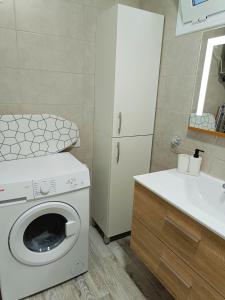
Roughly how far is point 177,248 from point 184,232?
127 millimetres

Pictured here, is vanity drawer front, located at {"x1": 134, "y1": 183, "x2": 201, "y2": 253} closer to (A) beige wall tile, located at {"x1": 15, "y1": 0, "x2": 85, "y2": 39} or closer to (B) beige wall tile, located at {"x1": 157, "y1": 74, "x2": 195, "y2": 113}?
(B) beige wall tile, located at {"x1": 157, "y1": 74, "x2": 195, "y2": 113}

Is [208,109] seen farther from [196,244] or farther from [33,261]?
[33,261]

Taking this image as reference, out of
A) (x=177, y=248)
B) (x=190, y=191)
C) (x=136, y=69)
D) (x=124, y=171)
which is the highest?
(x=136, y=69)

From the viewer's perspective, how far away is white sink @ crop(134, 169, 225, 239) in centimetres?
117

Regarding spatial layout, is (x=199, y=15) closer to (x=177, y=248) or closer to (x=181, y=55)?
(x=181, y=55)

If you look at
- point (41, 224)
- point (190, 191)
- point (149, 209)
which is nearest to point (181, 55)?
point (190, 191)

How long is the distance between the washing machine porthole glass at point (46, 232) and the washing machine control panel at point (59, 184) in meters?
0.26

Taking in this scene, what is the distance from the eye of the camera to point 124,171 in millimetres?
1895

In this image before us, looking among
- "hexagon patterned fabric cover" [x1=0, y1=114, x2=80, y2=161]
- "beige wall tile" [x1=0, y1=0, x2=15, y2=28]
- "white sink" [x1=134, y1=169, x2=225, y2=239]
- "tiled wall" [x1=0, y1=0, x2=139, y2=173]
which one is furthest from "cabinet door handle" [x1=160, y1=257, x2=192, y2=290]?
"beige wall tile" [x1=0, y1=0, x2=15, y2=28]

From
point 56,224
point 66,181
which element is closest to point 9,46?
point 66,181

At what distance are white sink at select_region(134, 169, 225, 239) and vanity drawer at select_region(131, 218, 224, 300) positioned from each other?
287 mm

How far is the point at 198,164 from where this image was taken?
1.44 metres

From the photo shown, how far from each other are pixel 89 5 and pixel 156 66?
0.73 meters

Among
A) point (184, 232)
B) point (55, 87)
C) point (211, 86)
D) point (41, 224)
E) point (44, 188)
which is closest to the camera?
point (184, 232)
